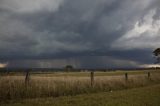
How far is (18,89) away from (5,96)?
1.19m

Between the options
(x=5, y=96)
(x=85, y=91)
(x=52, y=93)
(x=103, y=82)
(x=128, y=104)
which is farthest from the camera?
(x=103, y=82)

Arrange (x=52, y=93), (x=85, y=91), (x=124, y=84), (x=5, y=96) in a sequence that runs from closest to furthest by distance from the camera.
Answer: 1. (x=5, y=96)
2. (x=52, y=93)
3. (x=85, y=91)
4. (x=124, y=84)

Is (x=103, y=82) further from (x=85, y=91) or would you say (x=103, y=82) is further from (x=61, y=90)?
(x=61, y=90)

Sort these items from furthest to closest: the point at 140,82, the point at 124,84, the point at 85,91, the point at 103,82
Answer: the point at 140,82, the point at 124,84, the point at 103,82, the point at 85,91

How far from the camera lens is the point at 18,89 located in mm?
20359

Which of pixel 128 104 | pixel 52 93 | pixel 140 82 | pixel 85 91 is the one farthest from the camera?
pixel 140 82

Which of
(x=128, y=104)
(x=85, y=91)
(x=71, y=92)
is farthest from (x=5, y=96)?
(x=128, y=104)

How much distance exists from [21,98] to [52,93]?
291 centimetres

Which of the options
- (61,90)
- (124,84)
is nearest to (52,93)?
(61,90)

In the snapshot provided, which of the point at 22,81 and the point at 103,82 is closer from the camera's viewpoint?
the point at 22,81

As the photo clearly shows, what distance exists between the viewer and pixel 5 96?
19641mm

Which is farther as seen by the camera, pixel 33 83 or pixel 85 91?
pixel 85 91

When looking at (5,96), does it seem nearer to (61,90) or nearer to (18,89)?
(18,89)

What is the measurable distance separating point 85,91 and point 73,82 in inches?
58.0
